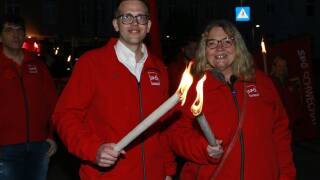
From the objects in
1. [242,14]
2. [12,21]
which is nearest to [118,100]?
[12,21]

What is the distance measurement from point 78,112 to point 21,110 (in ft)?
5.74

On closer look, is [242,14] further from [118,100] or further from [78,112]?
[78,112]

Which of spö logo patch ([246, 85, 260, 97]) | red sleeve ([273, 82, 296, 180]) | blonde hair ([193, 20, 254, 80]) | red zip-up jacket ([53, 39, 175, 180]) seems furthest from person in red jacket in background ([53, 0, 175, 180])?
red sleeve ([273, 82, 296, 180])

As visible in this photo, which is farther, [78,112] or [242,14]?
[242,14]

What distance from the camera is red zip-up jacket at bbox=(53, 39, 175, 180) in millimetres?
3365

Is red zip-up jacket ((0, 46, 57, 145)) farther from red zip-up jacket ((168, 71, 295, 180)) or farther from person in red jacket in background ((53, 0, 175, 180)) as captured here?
red zip-up jacket ((168, 71, 295, 180))

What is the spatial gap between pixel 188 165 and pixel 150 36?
293 centimetres

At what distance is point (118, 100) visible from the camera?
3414mm

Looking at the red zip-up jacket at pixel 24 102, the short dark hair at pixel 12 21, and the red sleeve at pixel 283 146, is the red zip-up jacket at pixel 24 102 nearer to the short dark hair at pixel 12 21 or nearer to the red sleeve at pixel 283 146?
the short dark hair at pixel 12 21

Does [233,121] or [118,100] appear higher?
[118,100]

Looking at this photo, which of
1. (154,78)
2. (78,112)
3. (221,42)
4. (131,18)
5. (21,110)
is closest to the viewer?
(78,112)

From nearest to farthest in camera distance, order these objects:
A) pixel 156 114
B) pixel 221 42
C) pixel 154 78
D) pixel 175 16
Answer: pixel 156 114 → pixel 154 78 → pixel 221 42 → pixel 175 16

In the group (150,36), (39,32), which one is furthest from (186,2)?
(150,36)

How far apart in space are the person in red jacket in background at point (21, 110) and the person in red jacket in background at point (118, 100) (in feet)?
5.24
